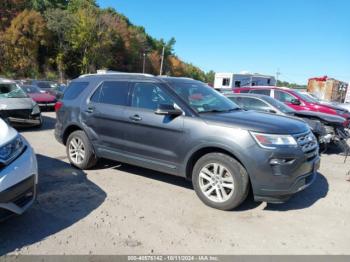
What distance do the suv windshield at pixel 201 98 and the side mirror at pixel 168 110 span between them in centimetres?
24

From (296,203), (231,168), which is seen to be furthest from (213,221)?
(296,203)

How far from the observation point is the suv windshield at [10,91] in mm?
10031

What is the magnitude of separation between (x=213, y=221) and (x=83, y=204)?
1803 millimetres

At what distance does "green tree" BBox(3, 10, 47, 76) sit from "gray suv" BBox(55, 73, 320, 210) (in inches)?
1466

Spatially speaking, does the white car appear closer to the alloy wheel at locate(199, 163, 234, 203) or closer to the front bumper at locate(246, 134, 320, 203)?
the alloy wheel at locate(199, 163, 234, 203)

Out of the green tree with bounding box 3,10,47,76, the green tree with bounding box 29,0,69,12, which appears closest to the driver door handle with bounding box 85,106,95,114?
the green tree with bounding box 3,10,47,76

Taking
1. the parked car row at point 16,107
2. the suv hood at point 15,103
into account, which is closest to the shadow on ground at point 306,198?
the parked car row at point 16,107

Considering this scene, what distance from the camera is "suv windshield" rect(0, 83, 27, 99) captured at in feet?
32.9

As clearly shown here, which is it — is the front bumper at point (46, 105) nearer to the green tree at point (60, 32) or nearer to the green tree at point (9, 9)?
the green tree at point (60, 32)

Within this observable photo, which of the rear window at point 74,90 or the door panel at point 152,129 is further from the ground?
the rear window at point 74,90

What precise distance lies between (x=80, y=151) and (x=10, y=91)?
6.05 metres

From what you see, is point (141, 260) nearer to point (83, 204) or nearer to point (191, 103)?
point (83, 204)

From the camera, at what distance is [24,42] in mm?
38531

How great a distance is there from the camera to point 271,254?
324 cm
